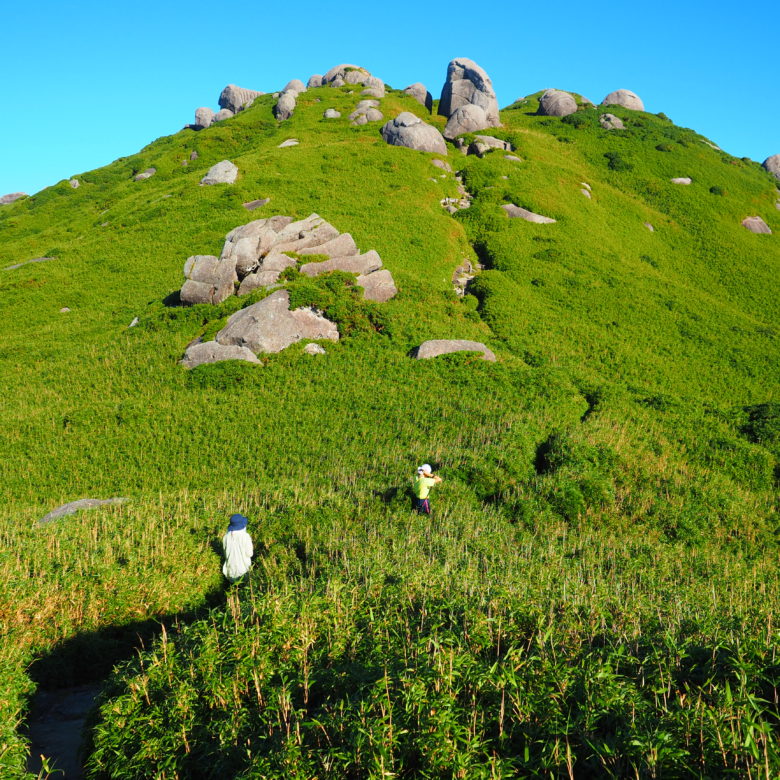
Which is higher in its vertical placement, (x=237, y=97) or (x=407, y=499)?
(x=237, y=97)

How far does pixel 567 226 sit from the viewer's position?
5709 centimetres

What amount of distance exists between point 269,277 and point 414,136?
141ft

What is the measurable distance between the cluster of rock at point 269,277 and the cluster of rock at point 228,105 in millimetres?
92281

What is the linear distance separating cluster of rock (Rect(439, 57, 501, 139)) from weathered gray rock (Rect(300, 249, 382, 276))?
48.9 m

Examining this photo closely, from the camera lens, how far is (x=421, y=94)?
97438mm

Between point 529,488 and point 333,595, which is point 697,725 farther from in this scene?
point 529,488

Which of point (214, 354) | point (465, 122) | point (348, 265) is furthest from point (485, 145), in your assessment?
point (214, 354)

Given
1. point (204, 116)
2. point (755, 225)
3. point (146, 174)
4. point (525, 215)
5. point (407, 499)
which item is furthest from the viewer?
point (204, 116)

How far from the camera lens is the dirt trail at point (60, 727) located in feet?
25.8

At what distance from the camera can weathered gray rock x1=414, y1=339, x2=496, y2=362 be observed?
3153cm

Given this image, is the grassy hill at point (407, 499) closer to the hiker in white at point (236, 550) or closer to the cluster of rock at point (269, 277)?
the hiker in white at point (236, 550)

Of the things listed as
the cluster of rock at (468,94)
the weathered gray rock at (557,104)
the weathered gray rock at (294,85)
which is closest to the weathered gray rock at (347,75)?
the weathered gray rock at (294,85)

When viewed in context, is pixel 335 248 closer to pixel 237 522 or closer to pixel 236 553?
pixel 237 522

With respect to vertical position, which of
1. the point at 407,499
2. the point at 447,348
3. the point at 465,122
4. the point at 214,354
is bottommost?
the point at 407,499
